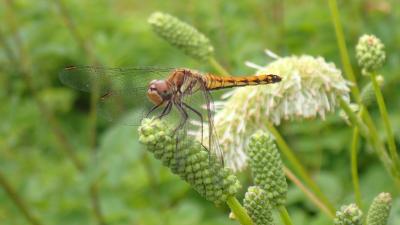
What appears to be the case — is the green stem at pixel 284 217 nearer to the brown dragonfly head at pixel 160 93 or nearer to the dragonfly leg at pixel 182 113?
the dragonfly leg at pixel 182 113

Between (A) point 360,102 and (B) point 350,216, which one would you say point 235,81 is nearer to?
(A) point 360,102

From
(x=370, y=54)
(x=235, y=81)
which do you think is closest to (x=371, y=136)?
(x=370, y=54)

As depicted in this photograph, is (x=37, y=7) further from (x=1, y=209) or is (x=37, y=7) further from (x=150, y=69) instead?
(x=150, y=69)

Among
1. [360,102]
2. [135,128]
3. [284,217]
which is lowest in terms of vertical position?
[284,217]

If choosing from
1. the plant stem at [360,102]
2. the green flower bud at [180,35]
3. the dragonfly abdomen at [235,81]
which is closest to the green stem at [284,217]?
the dragonfly abdomen at [235,81]

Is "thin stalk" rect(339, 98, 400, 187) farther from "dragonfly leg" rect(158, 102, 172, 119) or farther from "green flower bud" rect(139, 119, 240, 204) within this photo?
"green flower bud" rect(139, 119, 240, 204)

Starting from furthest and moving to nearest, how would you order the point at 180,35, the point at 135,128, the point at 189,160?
the point at 135,128
the point at 180,35
the point at 189,160

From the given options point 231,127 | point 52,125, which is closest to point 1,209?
point 52,125
